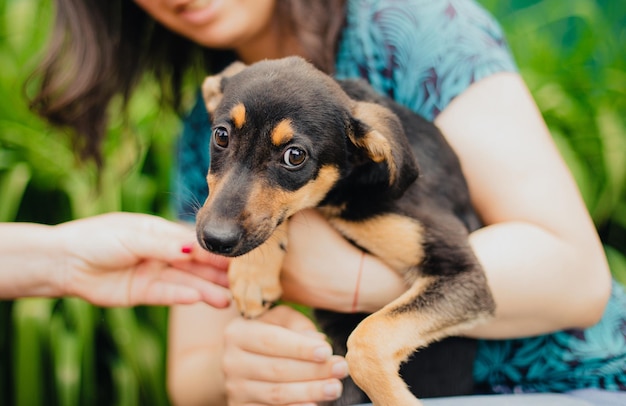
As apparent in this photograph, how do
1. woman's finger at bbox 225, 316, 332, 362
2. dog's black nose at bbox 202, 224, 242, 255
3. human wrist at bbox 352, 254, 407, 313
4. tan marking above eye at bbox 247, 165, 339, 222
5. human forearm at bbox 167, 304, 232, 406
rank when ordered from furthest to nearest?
1. human forearm at bbox 167, 304, 232, 406
2. human wrist at bbox 352, 254, 407, 313
3. woman's finger at bbox 225, 316, 332, 362
4. tan marking above eye at bbox 247, 165, 339, 222
5. dog's black nose at bbox 202, 224, 242, 255

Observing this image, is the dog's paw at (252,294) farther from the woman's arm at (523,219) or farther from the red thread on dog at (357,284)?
the woman's arm at (523,219)

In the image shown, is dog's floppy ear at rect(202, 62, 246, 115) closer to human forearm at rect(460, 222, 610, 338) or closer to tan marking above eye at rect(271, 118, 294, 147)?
tan marking above eye at rect(271, 118, 294, 147)

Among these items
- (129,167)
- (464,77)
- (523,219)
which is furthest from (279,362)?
(129,167)

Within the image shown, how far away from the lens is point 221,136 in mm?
1706

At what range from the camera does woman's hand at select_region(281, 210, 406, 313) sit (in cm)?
192

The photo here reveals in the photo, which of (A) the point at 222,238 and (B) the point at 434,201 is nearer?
(A) the point at 222,238

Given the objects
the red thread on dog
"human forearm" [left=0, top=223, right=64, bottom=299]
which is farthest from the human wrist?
"human forearm" [left=0, top=223, right=64, bottom=299]

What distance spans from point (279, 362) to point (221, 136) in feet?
2.30

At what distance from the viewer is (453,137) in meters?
2.07

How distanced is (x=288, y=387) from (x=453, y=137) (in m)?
0.96

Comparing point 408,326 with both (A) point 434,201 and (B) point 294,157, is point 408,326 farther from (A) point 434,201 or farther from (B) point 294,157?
(B) point 294,157

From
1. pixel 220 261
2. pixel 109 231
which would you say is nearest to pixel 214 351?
pixel 220 261

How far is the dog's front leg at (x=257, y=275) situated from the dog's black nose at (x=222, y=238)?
38cm

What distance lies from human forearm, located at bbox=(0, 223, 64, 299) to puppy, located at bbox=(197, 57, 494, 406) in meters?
0.56
